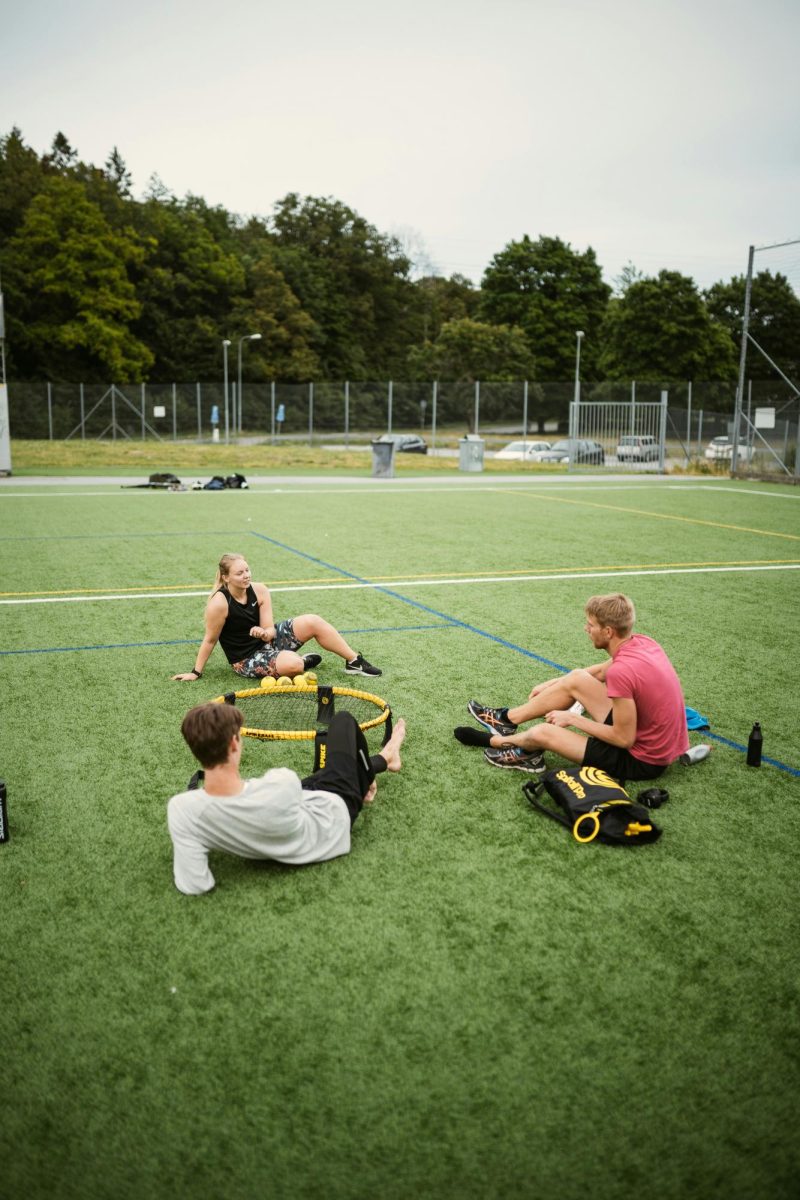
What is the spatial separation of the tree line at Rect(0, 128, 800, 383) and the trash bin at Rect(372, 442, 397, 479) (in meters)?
35.0

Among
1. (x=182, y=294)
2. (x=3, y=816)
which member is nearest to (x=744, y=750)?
(x=3, y=816)

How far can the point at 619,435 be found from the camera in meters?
40.0

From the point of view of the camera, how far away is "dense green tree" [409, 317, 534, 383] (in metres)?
71.0

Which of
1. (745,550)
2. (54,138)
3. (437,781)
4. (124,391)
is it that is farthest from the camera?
(54,138)

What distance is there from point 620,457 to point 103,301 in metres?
37.9

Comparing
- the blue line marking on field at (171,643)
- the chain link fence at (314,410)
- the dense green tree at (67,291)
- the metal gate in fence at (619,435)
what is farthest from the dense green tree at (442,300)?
the blue line marking on field at (171,643)

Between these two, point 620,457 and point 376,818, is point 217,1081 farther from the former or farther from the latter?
point 620,457

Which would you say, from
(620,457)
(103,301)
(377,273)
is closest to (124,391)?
(103,301)

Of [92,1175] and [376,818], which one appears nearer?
[92,1175]

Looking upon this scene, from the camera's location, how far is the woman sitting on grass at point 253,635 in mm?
7422

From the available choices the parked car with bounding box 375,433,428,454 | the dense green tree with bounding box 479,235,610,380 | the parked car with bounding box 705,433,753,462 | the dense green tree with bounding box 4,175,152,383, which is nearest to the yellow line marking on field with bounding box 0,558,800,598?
the parked car with bounding box 705,433,753,462

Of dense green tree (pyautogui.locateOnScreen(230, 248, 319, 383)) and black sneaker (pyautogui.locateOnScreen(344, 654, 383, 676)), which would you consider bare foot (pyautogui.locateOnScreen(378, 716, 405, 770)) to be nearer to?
black sneaker (pyautogui.locateOnScreen(344, 654, 383, 676))

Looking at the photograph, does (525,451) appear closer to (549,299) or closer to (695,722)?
(695,722)

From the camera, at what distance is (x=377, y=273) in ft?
292
